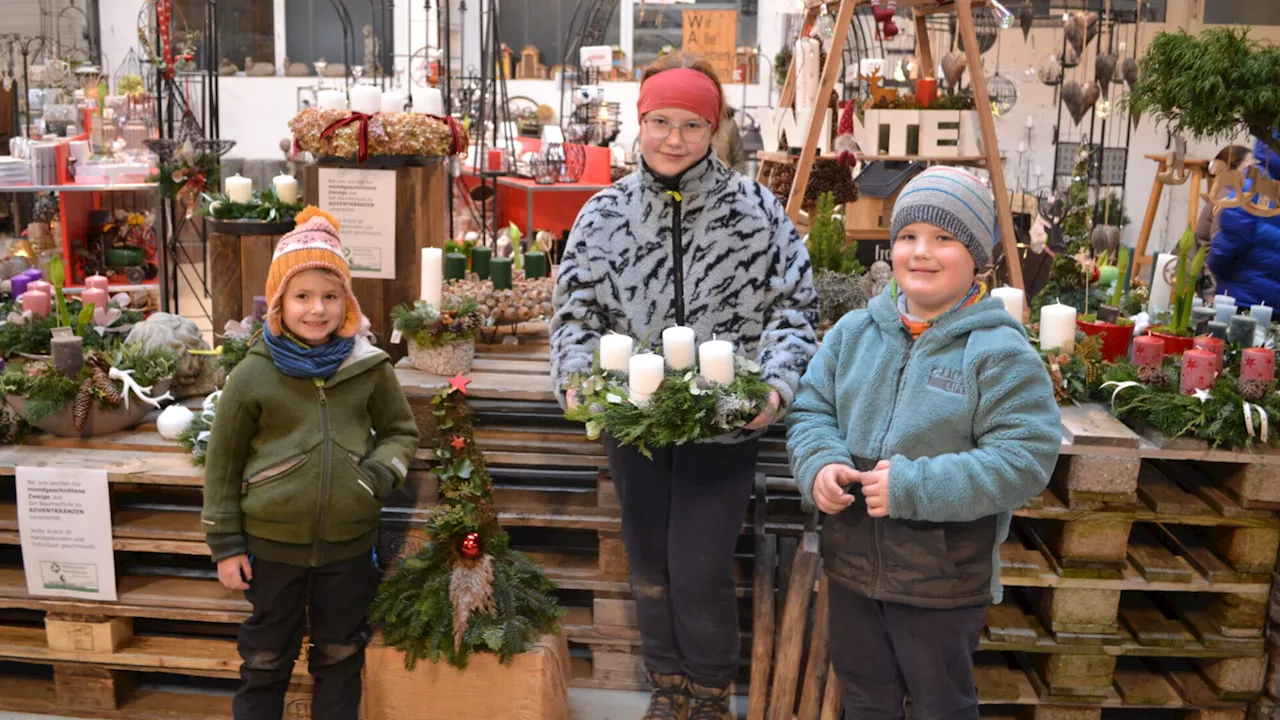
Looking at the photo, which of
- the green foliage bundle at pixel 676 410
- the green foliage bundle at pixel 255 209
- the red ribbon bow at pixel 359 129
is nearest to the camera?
the green foliage bundle at pixel 676 410

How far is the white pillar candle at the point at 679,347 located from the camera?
2.27m

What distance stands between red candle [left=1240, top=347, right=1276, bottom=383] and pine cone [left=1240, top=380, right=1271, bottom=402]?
11mm

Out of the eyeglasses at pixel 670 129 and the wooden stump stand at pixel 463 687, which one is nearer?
the eyeglasses at pixel 670 129

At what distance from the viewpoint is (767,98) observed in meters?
10.3

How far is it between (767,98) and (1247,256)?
680 cm

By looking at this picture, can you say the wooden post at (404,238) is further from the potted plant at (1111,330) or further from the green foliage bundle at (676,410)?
the potted plant at (1111,330)

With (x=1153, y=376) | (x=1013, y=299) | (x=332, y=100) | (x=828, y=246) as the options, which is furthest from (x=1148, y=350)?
(x=332, y=100)

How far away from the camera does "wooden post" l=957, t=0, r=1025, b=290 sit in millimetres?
3441

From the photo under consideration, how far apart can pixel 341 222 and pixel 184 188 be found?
5.14 feet

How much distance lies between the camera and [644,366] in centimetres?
220

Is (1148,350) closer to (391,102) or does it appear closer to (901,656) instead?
(901,656)

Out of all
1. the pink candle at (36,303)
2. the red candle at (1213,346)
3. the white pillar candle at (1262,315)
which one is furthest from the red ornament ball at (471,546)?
the white pillar candle at (1262,315)

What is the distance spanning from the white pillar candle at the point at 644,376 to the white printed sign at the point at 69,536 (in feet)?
4.65

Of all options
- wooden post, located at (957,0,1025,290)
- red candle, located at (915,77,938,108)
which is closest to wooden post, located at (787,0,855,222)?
wooden post, located at (957,0,1025,290)
